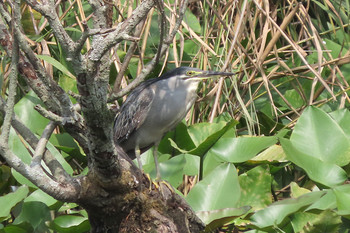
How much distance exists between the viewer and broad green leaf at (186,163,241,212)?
2908mm

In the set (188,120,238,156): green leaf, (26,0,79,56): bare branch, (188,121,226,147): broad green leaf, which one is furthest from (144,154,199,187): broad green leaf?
(26,0,79,56): bare branch

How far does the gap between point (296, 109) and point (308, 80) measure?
18 centimetres

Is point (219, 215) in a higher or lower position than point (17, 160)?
lower

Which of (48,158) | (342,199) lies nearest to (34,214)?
(48,158)

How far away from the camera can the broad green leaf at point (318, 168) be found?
9.59 feet

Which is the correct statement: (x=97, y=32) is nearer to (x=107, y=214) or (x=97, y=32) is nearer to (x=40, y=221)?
(x=107, y=214)

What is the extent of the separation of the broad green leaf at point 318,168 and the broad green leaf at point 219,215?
1.27ft

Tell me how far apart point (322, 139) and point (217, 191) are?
22.9 inches

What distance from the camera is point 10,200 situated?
2.82 m

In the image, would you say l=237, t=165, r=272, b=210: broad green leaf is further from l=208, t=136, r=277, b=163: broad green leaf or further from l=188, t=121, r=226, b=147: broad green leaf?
l=188, t=121, r=226, b=147: broad green leaf

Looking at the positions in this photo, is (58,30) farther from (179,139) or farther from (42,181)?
(179,139)

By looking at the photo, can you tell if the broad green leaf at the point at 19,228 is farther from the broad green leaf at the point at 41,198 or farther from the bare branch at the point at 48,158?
the bare branch at the point at 48,158

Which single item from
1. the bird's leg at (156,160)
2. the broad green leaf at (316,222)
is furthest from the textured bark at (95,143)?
the broad green leaf at (316,222)

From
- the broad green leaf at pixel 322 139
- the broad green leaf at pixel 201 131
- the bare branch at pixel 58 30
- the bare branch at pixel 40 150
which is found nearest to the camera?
the bare branch at pixel 58 30
